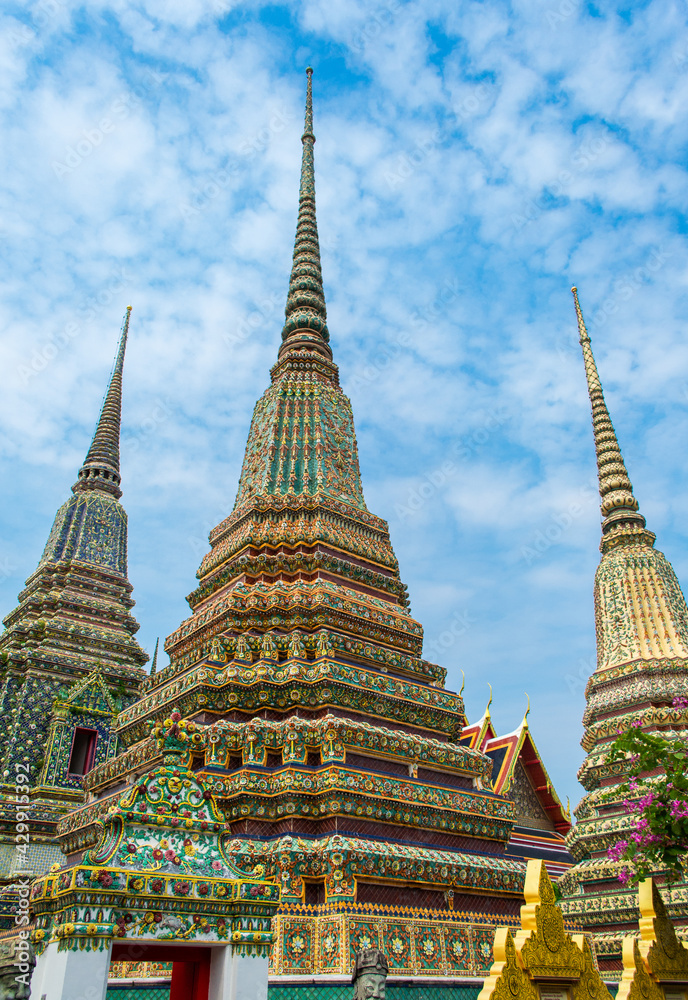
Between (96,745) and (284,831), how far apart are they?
10577 millimetres

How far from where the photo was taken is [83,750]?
1856 centimetres

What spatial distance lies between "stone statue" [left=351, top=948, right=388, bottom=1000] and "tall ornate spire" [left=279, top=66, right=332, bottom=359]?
567 inches

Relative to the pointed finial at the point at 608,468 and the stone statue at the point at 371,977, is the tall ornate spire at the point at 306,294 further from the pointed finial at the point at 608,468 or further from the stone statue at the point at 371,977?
the stone statue at the point at 371,977

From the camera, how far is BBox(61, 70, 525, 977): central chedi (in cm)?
898

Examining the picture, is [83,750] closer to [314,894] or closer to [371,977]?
[314,894]

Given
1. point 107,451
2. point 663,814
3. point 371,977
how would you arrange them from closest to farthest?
point 371,977
point 663,814
point 107,451

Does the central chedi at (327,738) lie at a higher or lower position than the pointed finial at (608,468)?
lower

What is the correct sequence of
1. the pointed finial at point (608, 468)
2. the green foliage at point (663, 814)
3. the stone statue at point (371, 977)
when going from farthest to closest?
the pointed finial at point (608, 468) → the green foliage at point (663, 814) → the stone statue at point (371, 977)

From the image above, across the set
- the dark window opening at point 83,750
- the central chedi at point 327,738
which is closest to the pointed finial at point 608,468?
the central chedi at point 327,738

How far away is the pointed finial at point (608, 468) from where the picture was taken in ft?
68.6

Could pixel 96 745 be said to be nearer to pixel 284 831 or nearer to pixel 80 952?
pixel 284 831

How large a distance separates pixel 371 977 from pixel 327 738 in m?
5.00

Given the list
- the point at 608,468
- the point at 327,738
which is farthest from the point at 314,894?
the point at 608,468

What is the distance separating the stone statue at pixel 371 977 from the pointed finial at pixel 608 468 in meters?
17.4
